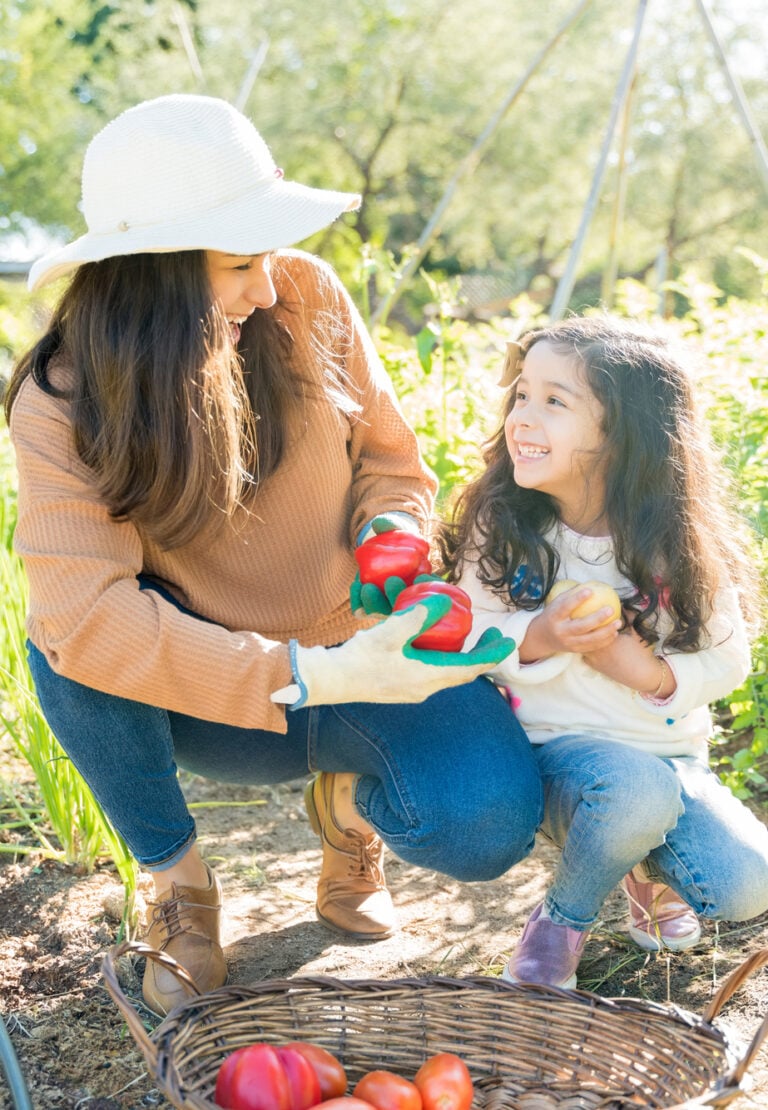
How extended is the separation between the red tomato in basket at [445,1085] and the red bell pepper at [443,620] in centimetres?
49

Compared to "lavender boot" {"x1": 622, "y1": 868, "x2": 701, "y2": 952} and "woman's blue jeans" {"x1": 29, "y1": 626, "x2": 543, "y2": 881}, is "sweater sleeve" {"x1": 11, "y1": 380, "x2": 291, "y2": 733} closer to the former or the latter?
"woman's blue jeans" {"x1": 29, "y1": 626, "x2": 543, "y2": 881}

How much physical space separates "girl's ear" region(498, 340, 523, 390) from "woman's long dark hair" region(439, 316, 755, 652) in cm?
9

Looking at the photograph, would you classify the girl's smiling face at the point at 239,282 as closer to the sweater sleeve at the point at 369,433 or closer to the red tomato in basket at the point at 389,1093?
the sweater sleeve at the point at 369,433

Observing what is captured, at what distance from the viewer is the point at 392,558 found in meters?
1.58

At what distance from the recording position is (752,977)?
1753 mm

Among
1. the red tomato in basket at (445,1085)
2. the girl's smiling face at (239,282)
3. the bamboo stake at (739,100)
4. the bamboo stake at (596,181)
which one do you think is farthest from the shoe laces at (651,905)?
the bamboo stake at (739,100)

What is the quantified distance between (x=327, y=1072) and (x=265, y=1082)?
0.36 ft

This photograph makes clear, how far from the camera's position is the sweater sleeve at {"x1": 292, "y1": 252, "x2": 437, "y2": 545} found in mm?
1858

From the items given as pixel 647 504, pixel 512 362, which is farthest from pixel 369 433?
pixel 647 504

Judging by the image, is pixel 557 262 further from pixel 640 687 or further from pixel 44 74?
pixel 640 687

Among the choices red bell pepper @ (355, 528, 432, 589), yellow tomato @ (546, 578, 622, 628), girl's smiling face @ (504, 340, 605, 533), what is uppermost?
girl's smiling face @ (504, 340, 605, 533)

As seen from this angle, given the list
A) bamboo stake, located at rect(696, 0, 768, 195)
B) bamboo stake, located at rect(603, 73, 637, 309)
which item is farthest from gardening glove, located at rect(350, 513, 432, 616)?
bamboo stake, located at rect(696, 0, 768, 195)

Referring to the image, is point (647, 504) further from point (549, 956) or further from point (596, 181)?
point (596, 181)

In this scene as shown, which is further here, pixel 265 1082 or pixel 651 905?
pixel 651 905
